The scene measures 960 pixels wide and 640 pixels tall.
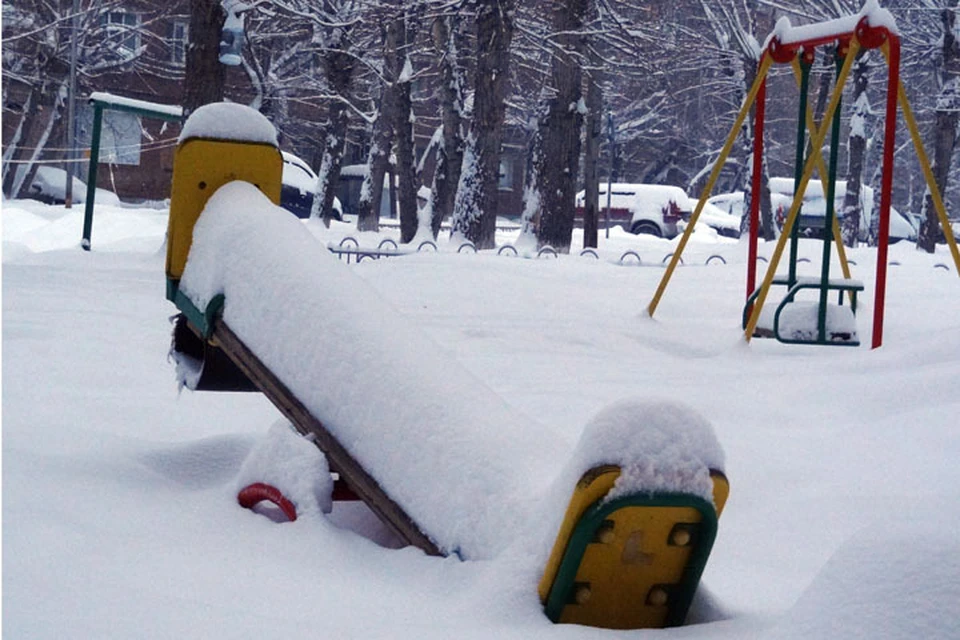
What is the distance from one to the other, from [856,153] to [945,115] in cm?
164

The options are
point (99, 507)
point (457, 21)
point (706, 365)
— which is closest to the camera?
point (99, 507)

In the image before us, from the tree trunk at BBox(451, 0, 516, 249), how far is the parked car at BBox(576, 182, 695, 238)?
41.8ft

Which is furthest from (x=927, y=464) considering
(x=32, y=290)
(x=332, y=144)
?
(x=332, y=144)

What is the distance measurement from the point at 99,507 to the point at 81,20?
25705 mm

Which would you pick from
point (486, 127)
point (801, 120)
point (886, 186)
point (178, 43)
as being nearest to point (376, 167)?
point (486, 127)

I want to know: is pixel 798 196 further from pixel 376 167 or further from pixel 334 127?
pixel 376 167

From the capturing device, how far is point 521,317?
8.10 m

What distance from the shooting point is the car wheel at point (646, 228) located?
30.0m

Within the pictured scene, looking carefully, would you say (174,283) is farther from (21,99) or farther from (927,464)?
(21,99)

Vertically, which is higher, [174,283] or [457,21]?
[457,21]

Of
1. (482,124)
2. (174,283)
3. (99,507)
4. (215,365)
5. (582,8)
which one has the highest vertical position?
(582,8)

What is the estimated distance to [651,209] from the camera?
29828 mm

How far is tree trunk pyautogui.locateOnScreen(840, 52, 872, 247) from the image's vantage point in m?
20.8

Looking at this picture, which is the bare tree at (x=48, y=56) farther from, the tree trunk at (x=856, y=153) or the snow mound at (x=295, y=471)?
the snow mound at (x=295, y=471)
